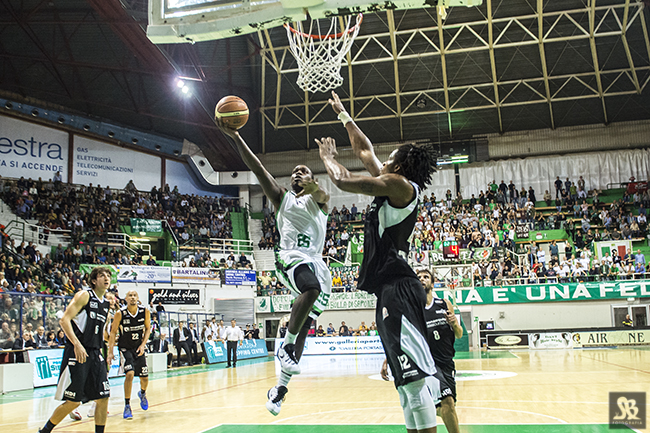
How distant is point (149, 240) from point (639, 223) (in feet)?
85.7

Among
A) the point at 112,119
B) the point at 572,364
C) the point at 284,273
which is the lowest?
the point at 572,364

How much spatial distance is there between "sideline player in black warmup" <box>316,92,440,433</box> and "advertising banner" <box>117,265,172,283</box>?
2300 cm

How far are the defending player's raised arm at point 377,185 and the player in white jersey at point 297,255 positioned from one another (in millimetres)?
650

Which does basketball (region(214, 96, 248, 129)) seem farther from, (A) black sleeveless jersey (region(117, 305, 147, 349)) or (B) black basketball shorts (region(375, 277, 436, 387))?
(A) black sleeveless jersey (region(117, 305, 147, 349))

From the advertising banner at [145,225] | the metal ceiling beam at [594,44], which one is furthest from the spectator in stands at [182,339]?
the metal ceiling beam at [594,44]

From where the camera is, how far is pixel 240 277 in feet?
101

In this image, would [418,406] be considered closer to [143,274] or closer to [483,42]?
[143,274]

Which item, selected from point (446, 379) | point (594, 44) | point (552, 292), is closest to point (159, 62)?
point (552, 292)

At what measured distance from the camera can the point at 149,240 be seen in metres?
31.4

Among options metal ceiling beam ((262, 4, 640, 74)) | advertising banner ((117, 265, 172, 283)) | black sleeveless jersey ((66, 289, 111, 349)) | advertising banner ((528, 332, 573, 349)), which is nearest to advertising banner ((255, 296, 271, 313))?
advertising banner ((117, 265, 172, 283))

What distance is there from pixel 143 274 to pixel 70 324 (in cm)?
2042

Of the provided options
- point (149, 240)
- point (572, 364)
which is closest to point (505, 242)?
point (572, 364)

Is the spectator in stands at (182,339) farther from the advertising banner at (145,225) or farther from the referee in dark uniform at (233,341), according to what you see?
the advertising banner at (145,225)

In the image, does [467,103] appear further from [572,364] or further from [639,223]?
[572,364]
